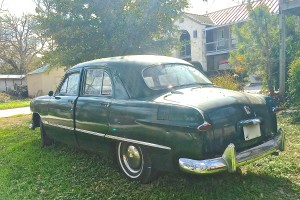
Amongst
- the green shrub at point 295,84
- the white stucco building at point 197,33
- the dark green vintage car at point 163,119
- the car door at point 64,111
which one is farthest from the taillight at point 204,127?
the white stucco building at point 197,33

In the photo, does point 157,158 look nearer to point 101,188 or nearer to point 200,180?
point 200,180

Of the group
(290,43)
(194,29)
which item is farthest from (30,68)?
(290,43)

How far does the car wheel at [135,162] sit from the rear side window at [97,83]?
0.82m

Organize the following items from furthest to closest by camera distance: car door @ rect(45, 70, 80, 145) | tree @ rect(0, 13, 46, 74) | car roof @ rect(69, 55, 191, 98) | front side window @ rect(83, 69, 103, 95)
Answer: tree @ rect(0, 13, 46, 74) < car door @ rect(45, 70, 80, 145) < front side window @ rect(83, 69, 103, 95) < car roof @ rect(69, 55, 191, 98)

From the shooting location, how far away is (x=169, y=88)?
406 cm

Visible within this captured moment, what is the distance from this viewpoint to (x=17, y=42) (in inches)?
1599

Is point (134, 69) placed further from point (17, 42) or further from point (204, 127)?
point (17, 42)

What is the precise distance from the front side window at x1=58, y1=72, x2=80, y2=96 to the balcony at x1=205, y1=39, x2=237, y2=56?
1004 inches

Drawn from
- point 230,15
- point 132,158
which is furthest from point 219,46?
point 132,158

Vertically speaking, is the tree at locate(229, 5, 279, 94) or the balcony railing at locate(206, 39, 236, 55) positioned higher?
the balcony railing at locate(206, 39, 236, 55)

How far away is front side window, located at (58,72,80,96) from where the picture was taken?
5.17 m

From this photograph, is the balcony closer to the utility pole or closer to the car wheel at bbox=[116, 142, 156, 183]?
the utility pole

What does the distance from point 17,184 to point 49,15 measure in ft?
26.0

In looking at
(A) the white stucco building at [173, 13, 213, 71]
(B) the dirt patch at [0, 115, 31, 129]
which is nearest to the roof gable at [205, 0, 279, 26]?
(A) the white stucco building at [173, 13, 213, 71]
